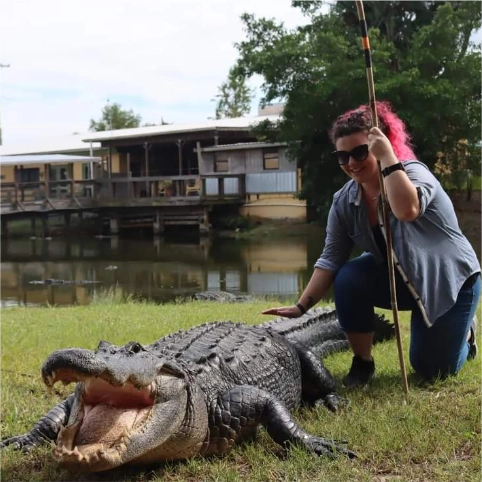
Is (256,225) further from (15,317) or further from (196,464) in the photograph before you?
(196,464)

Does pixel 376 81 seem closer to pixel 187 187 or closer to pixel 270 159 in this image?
pixel 270 159

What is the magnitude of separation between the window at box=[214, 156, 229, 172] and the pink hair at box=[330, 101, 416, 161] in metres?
24.7

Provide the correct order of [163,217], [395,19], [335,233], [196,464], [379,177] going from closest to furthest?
[196,464]
[379,177]
[335,233]
[395,19]
[163,217]

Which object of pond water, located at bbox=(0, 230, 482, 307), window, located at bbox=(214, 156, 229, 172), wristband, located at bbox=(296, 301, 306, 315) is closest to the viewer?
wristband, located at bbox=(296, 301, 306, 315)

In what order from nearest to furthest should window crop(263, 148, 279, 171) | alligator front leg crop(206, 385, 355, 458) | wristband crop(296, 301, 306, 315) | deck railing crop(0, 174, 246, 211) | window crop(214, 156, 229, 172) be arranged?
alligator front leg crop(206, 385, 355, 458)
wristband crop(296, 301, 306, 315)
deck railing crop(0, 174, 246, 211)
window crop(263, 148, 279, 171)
window crop(214, 156, 229, 172)

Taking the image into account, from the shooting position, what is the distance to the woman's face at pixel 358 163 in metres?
3.24

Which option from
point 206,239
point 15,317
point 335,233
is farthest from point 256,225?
point 335,233

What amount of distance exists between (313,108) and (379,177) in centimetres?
1769

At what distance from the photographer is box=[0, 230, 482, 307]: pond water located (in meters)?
13.2

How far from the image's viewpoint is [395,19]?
23.6 metres

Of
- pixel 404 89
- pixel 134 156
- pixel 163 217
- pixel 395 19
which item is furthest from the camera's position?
pixel 134 156

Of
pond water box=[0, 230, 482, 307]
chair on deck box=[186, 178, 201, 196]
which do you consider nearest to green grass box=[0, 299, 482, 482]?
pond water box=[0, 230, 482, 307]

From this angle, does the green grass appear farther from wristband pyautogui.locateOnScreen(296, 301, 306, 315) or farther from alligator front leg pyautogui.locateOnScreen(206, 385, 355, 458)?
wristband pyautogui.locateOnScreen(296, 301, 306, 315)

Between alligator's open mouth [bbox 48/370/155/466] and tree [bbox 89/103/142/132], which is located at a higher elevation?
tree [bbox 89/103/142/132]
